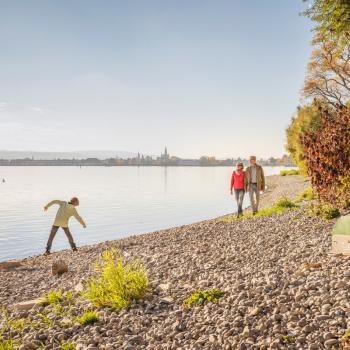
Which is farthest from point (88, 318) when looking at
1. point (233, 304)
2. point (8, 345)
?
point (233, 304)

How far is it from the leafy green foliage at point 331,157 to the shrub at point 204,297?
7521mm

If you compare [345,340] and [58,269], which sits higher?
[345,340]

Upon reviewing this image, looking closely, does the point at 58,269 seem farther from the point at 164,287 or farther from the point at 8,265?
the point at 164,287

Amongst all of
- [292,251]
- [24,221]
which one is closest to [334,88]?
[24,221]

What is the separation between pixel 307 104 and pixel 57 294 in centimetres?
4772

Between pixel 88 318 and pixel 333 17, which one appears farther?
pixel 333 17

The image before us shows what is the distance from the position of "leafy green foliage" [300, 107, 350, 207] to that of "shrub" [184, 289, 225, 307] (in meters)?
7.52

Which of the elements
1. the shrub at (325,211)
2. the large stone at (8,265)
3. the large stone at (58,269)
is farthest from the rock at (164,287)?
the large stone at (8,265)

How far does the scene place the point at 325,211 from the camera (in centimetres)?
1390

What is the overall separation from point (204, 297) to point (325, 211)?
7.87 m

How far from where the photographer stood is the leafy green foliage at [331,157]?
43.1ft

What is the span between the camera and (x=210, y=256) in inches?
448

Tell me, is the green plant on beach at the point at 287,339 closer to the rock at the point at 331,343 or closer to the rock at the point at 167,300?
the rock at the point at 331,343

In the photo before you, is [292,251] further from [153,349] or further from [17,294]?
[17,294]
